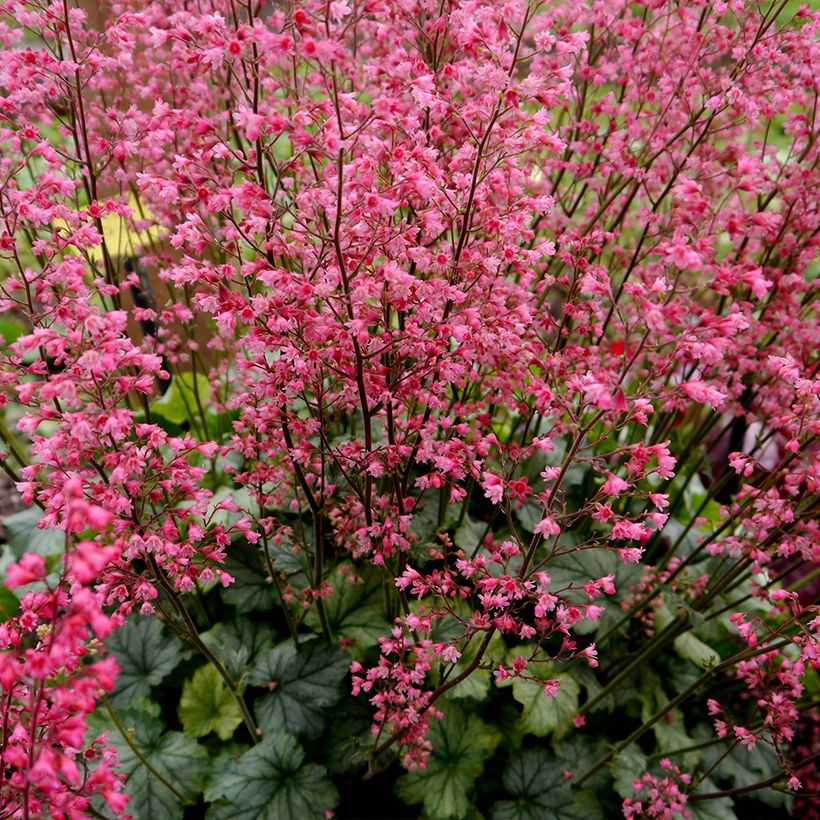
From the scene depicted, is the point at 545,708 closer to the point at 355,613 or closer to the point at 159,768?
the point at 355,613

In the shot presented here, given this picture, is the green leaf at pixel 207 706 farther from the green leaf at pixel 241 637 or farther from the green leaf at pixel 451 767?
the green leaf at pixel 451 767

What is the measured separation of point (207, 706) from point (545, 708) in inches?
53.4

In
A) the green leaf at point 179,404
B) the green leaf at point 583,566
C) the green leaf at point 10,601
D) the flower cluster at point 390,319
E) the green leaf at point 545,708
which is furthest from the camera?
the green leaf at point 179,404

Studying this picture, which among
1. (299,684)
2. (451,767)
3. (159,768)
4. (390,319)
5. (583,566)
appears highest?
(390,319)

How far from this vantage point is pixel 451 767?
8.51 ft

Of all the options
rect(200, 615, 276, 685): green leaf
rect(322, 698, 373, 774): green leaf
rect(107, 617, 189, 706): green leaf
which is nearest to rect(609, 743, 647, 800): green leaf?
rect(322, 698, 373, 774): green leaf

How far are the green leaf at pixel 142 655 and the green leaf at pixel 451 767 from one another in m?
1.06

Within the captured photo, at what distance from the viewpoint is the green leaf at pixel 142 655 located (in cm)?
271

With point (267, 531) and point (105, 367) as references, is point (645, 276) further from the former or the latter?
point (105, 367)

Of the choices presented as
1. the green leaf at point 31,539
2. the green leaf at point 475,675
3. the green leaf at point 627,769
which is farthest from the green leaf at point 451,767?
the green leaf at point 31,539

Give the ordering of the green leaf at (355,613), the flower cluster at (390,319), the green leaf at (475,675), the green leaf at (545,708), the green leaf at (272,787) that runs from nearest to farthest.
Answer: the flower cluster at (390,319), the green leaf at (272,787), the green leaf at (475,675), the green leaf at (545,708), the green leaf at (355,613)

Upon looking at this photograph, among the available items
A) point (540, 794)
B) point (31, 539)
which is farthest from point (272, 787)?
point (31, 539)

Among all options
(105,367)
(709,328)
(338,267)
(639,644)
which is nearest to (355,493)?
(338,267)

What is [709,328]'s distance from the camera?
1.39m
